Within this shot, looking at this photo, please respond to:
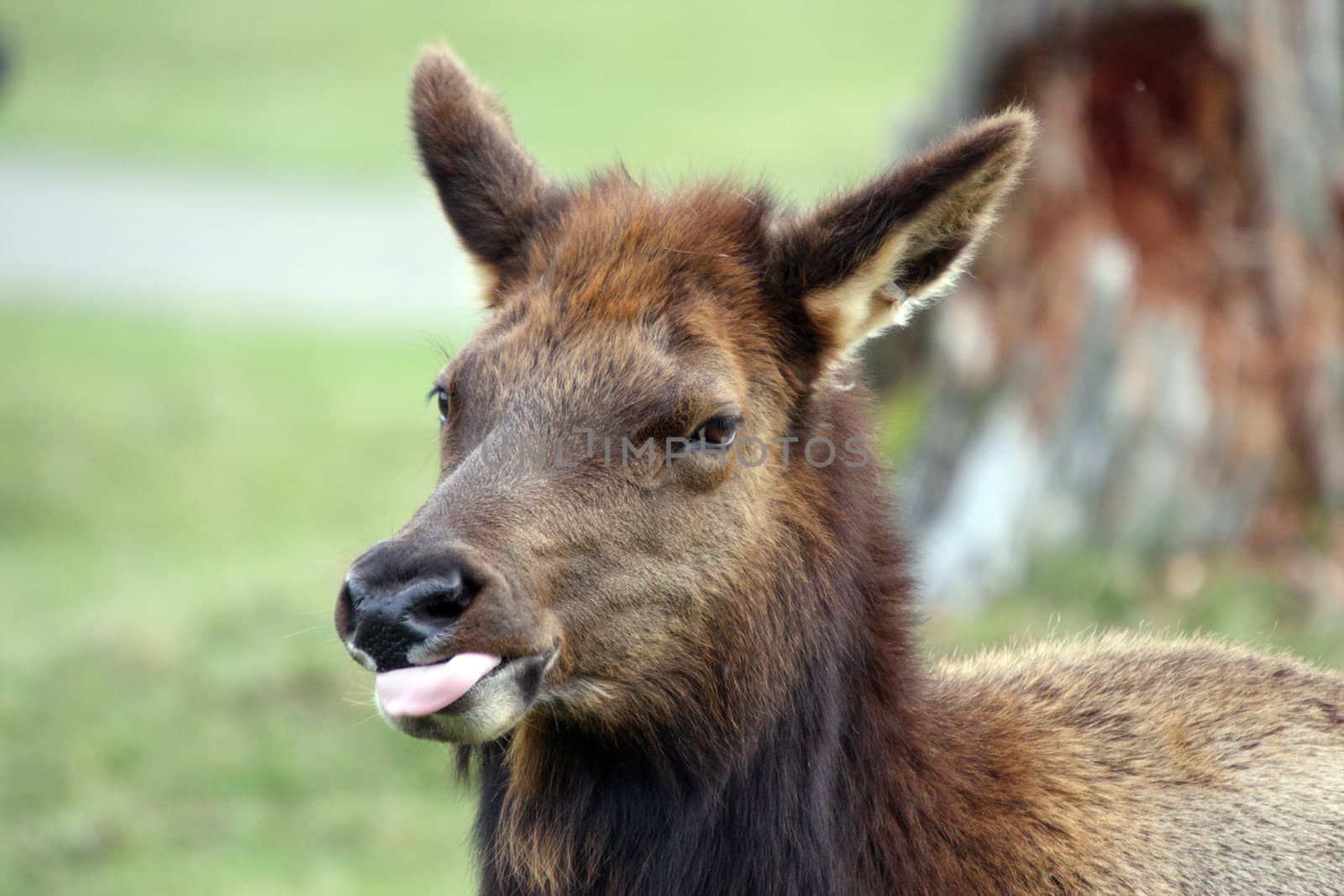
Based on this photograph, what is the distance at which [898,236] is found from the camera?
15.2 feet

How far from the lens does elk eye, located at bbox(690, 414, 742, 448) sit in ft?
15.1

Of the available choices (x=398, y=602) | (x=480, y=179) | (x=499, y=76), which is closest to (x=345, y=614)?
(x=398, y=602)

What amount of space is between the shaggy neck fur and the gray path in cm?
1705

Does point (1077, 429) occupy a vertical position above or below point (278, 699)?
above

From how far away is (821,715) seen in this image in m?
4.70

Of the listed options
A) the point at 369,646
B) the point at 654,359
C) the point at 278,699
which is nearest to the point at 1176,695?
the point at 654,359

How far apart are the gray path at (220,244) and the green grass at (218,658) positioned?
6.40 meters

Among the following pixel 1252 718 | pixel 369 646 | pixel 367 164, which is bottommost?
pixel 369 646

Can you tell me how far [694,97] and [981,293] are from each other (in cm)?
2726

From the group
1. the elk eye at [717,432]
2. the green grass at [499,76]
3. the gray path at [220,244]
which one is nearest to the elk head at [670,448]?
the elk eye at [717,432]

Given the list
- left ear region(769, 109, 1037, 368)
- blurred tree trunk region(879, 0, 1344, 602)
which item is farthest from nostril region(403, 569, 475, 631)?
blurred tree trunk region(879, 0, 1344, 602)

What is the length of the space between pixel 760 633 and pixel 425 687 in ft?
3.62

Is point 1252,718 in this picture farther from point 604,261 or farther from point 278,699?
point 278,699

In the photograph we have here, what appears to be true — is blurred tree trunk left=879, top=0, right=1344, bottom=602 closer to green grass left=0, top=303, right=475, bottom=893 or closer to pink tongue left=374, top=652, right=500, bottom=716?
green grass left=0, top=303, right=475, bottom=893
